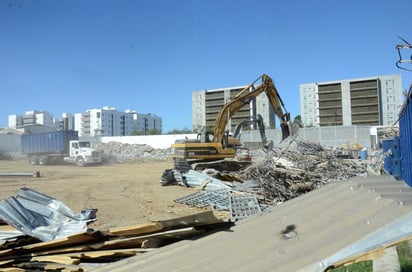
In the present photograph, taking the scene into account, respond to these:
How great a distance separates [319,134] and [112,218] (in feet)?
169

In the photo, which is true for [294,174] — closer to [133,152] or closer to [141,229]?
[141,229]

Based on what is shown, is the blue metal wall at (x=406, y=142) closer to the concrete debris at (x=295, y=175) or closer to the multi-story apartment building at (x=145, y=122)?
the concrete debris at (x=295, y=175)

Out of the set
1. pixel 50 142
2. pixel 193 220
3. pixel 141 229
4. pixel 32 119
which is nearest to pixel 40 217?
pixel 141 229

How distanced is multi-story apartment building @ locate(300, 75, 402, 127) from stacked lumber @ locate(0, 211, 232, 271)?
4103 inches

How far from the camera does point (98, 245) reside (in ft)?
14.7

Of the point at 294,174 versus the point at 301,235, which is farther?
the point at 294,174

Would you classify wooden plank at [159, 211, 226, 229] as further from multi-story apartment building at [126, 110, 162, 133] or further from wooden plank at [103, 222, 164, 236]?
multi-story apartment building at [126, 110, 162, 133]

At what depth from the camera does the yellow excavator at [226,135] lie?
51.8 ft

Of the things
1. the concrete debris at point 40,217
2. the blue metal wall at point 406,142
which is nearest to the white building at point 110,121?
the blue metal wall at point 406,142

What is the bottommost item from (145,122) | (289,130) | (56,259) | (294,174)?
(56,259)

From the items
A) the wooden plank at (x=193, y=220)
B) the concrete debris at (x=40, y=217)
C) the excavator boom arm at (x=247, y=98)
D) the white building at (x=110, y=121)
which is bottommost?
the concrete debris at (x=40, y=217)

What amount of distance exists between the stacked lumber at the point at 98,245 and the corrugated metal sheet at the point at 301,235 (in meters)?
0.24

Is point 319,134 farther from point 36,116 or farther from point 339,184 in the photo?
point 36,116

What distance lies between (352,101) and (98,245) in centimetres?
10901
